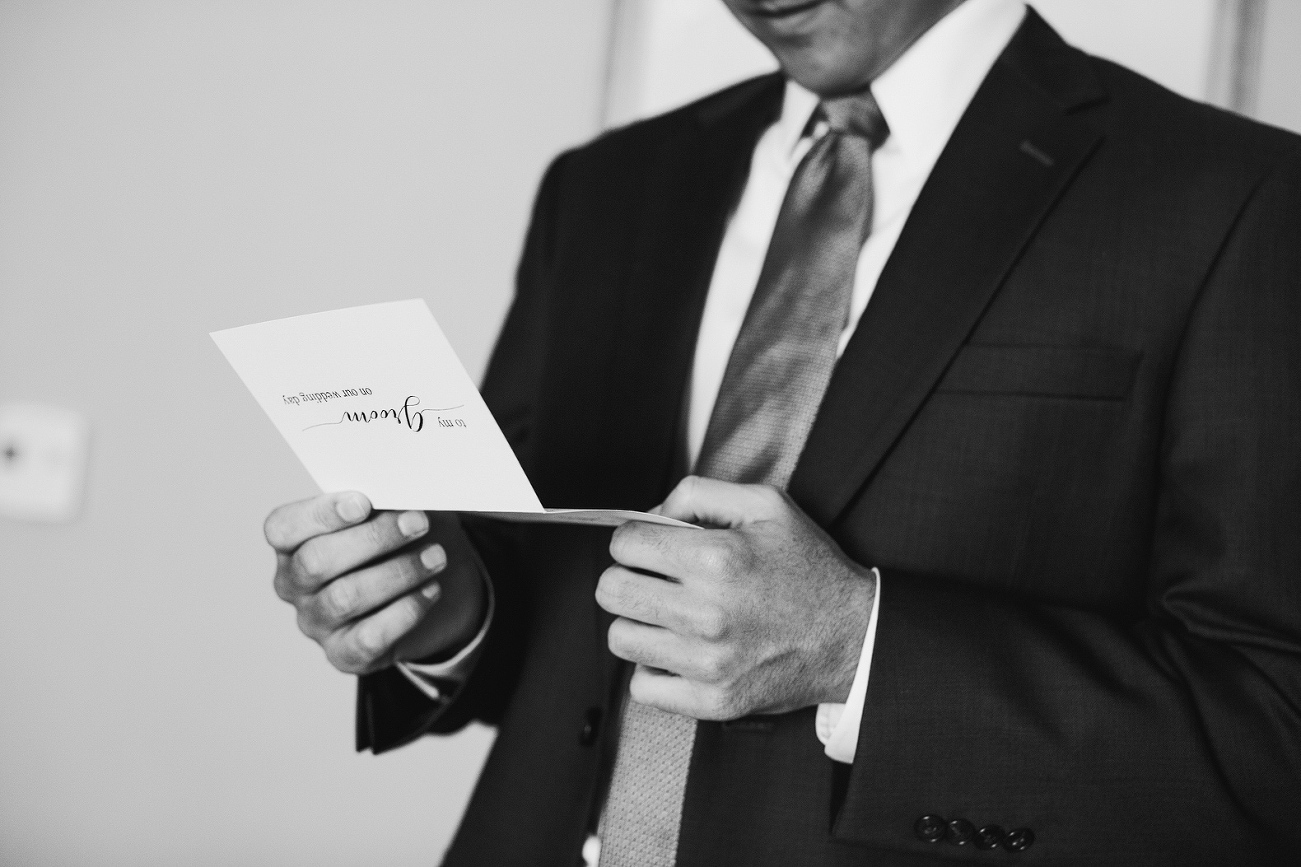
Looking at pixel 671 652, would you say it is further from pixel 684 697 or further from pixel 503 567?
pixel 503 567

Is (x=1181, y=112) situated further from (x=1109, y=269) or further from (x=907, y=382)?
(x=907, y=382)

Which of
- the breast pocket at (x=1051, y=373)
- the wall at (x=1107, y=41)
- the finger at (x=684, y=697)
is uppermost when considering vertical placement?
the wall at (x=1107, y=41)

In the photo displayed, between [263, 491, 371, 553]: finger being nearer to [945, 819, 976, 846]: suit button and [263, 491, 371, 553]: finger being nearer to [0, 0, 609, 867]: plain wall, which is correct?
[945, 819, 976, 846]: suit button

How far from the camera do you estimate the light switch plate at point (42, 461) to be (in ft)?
5.38

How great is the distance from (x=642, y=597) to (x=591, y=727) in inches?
10.5

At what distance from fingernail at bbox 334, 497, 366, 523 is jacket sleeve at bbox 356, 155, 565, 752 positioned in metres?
0.30

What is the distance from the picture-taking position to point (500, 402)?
1.29 metres

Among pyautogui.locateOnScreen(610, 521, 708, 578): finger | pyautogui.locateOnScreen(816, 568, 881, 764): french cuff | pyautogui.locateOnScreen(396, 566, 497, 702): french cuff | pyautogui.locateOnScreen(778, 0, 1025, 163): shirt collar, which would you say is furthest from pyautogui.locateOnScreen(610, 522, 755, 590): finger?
pyautogui.locateOnScreen(778, 0, 1025, 163): shirt collar

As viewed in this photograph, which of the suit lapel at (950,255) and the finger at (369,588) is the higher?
the suit lapel at (950,255)

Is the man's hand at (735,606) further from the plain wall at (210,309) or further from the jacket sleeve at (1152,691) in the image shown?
the plain wall at (210,309)

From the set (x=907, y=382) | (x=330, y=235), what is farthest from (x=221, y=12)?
(x=907, y=382)

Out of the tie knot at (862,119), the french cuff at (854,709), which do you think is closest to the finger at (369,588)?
the french cuff at (854,709)

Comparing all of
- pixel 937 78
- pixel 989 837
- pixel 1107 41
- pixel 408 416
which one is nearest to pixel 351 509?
pixel 408 416

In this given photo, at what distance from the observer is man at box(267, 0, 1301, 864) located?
0.79m
